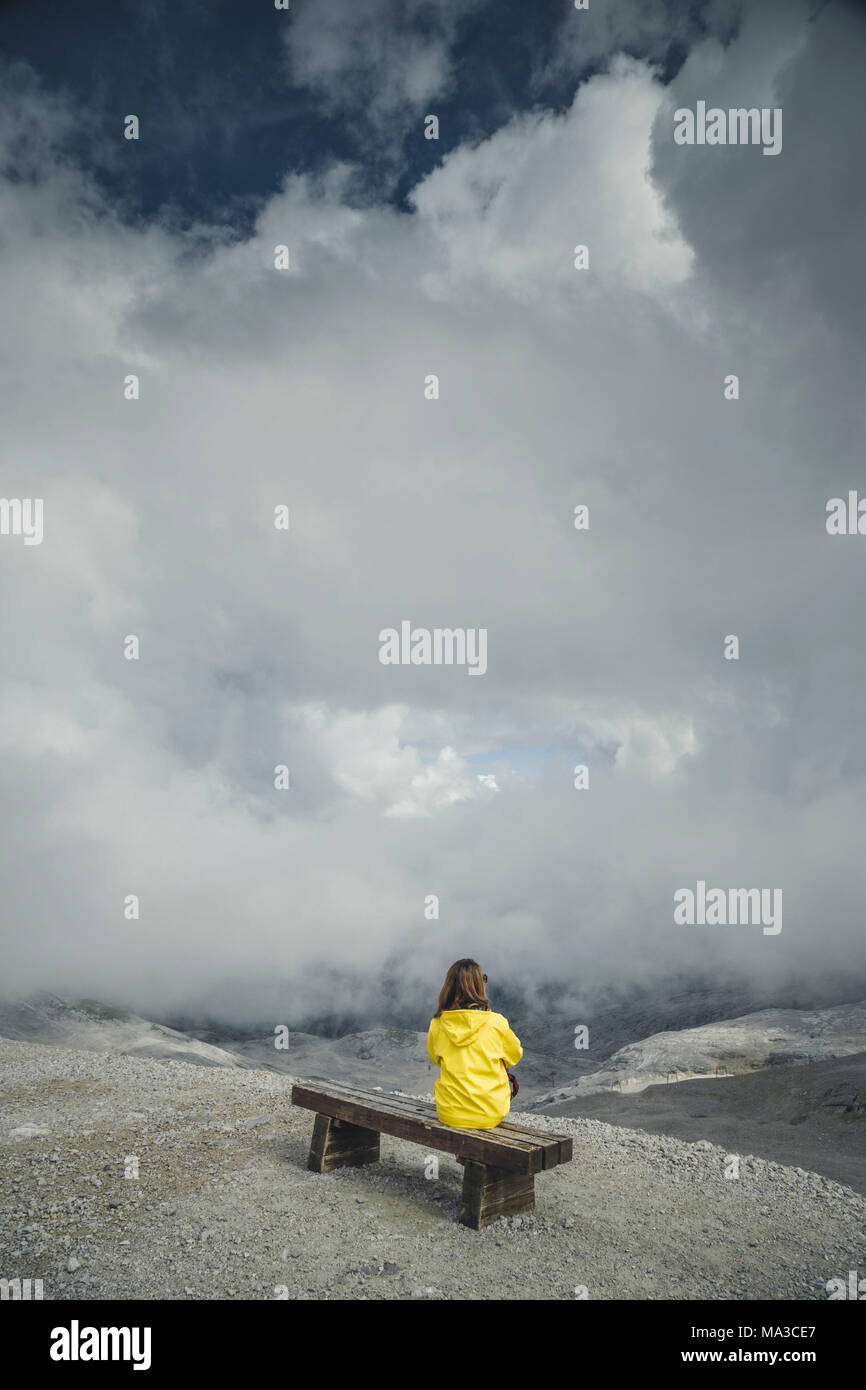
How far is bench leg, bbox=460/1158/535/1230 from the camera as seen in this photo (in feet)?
23.2

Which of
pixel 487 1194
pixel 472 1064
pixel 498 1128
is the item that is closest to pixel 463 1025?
pixel 472 1064

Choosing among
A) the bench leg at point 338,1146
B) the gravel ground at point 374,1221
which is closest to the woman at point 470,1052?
the gravel ground at point 374,1221

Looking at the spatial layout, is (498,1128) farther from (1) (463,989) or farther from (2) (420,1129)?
(1) (463,989)

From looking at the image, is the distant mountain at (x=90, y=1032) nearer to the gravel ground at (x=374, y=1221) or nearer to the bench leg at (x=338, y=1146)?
the gravel ground at (x=374, y=1221)

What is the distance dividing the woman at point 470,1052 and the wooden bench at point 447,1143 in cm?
17

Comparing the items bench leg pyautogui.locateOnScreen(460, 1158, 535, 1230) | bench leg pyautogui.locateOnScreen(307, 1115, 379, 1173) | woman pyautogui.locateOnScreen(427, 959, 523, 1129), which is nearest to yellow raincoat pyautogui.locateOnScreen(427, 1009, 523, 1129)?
woman pyautogui.locateOnScreen(427, 959, 523, 1129)

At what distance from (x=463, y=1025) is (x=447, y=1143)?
110cm

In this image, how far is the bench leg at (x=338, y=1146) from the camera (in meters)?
8.57

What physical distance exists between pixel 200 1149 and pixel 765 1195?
6.62 m

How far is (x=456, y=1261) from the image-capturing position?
255 inches
